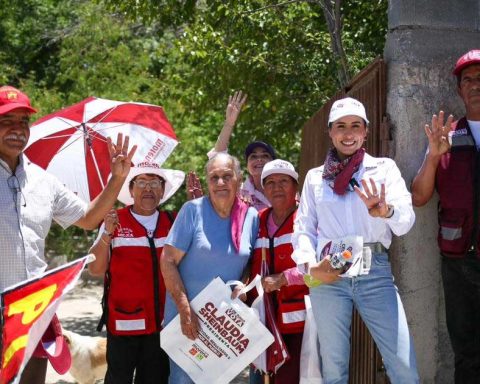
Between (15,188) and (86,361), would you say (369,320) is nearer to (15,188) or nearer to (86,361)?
(15,188)

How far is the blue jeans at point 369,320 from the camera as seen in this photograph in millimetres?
4191

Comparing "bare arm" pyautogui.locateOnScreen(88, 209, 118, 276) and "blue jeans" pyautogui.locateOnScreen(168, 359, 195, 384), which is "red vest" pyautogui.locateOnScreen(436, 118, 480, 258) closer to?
"blue jeans" pyautogui.locateOnScreen(168, 359, 195, 384)

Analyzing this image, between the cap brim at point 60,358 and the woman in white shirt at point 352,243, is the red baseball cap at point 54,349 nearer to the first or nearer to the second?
the cap brim at point 60,358

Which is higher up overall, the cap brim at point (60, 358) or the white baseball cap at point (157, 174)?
the white baseball cap at point (157, 174)

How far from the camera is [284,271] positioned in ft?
15.7

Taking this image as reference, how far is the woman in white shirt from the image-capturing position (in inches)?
164

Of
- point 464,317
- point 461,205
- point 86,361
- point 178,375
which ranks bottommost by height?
point 86,361

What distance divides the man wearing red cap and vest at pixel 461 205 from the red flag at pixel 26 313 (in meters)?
2.11

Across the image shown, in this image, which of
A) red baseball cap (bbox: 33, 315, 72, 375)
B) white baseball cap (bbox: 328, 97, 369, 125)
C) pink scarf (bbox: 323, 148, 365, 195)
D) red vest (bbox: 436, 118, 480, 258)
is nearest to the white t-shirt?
red baseball cap (bbox: 33, 315, 72, 375)

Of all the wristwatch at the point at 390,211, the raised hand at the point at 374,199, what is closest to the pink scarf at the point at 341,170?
the raised hand at the point at 374,199

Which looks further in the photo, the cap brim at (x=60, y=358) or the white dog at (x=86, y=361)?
the white dog at (x=86, y=361)

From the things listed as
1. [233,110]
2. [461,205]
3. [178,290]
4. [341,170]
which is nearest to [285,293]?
[178,290]

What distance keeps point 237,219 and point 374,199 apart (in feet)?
3.76

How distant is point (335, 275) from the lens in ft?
13.7
